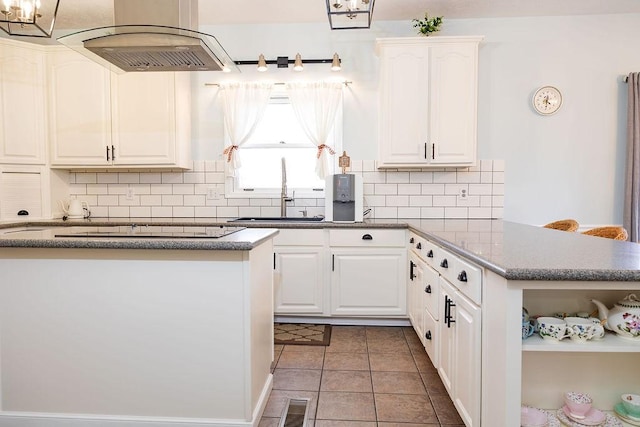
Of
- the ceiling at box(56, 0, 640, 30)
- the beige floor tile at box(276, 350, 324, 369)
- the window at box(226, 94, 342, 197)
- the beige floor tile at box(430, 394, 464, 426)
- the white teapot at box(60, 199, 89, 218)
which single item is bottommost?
the beige floor tile at box(430, 394, 464, 426)

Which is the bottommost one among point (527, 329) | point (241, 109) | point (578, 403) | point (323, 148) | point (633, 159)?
point (578, 403)

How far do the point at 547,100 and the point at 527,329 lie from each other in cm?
286

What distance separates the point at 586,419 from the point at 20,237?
7.47 ft

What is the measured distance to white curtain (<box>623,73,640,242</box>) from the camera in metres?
3.22

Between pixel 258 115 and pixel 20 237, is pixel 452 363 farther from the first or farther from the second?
pixel 258 115

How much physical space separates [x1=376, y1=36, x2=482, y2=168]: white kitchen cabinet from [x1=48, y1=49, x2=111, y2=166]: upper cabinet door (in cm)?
239

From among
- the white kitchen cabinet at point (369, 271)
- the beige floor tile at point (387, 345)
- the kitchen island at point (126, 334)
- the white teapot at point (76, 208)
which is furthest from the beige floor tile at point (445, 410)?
the white teapot at point (76, 208)

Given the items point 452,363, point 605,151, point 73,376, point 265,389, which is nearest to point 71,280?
point 73,376

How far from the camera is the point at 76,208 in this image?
11.5ft

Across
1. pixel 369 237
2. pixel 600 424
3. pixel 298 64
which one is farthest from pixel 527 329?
pixel 298 64

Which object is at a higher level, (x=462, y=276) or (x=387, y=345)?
(x=462, y=276)

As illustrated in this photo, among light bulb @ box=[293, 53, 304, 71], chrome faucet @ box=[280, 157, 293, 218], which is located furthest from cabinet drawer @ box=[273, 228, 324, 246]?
light bulb @ box=[293, 53, 304, 71]

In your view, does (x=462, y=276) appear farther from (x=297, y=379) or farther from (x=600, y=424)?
(x=297, y=379)

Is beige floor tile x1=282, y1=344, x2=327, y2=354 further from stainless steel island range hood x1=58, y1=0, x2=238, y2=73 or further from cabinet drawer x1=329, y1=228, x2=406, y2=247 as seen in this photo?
stainless steel island range hood x1=58, y1=0, x2=238, y2=73
